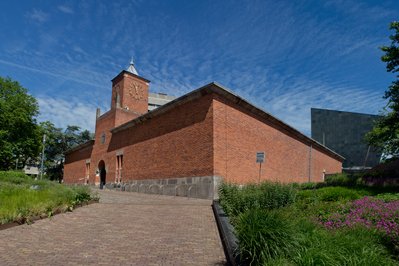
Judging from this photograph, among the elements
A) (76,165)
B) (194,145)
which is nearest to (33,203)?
(194,145)

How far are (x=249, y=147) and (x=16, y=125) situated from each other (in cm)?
3054

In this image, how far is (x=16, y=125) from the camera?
3828 centimetres

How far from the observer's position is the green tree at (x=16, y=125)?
36.9 meters

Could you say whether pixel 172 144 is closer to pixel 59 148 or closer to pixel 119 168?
pixel 119 168

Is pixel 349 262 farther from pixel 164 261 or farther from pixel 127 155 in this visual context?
pixel 127 155

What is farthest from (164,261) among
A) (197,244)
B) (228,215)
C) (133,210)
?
(133,210)

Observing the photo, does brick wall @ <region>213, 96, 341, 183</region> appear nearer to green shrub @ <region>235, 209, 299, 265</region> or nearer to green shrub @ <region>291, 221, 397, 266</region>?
green shrub @ <region>291, 221, 397, 266</region>

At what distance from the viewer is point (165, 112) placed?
21.7 m

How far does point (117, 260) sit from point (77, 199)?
696 centimetres

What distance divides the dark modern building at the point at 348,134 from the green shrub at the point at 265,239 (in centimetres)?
4976

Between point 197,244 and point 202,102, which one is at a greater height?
point 202,102

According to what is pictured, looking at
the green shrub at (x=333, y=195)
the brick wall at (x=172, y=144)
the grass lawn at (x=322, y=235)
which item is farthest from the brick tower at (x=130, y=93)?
the grass lawn at (x=322, y=235)

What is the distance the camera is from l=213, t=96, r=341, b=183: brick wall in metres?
18.1

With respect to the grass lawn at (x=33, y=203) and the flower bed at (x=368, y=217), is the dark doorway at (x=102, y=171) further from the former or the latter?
the flower bed at (x=368, y=217)
